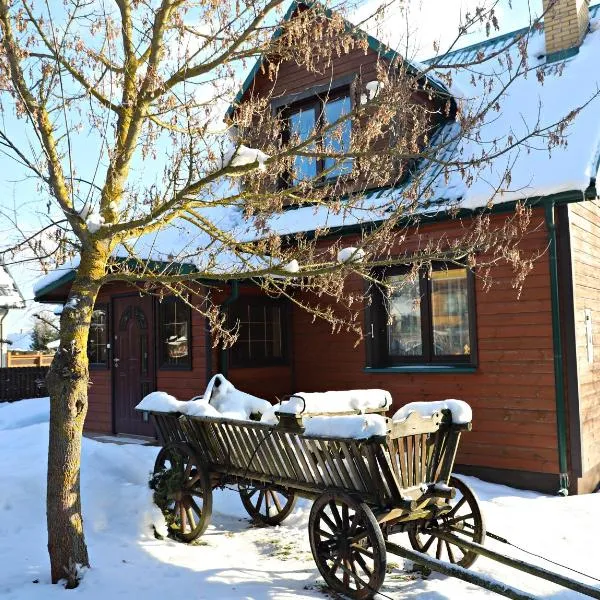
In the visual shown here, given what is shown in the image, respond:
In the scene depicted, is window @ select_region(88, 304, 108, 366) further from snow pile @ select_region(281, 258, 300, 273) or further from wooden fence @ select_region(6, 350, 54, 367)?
wooden fence @ select_region(6, 350, 54, 367)

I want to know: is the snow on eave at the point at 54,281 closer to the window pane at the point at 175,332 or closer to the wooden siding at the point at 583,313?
the window pane at the point at 175,332

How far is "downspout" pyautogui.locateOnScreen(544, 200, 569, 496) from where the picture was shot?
23.9 ft

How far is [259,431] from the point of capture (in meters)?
5.03

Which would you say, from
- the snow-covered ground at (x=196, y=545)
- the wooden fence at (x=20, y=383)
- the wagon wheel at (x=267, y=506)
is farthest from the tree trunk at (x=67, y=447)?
the wooden fence at (x=20, y=383)

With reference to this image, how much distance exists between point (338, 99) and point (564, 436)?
596cm

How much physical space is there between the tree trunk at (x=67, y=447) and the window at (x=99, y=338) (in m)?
7.61

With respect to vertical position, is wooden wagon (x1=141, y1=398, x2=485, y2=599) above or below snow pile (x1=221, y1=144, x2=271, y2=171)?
below

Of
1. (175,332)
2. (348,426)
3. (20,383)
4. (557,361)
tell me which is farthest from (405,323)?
(20,383)

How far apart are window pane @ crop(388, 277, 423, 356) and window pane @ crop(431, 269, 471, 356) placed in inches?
10.6

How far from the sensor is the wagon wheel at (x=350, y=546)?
4031 mm

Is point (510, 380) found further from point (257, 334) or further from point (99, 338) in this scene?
point (99, 338)

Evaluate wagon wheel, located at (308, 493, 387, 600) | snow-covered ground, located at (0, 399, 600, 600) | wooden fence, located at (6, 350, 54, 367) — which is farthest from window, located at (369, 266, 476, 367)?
wooden fence, located at (6, 350, 54, 367)

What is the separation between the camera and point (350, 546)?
4.29m

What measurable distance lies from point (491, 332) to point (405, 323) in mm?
1405
